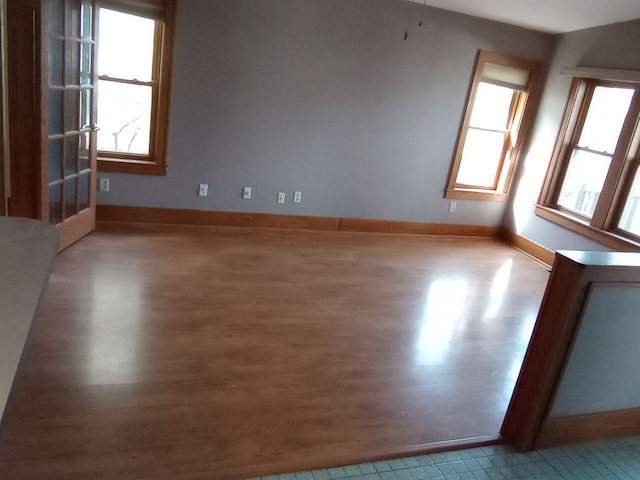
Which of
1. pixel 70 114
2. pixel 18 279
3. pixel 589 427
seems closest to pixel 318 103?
pixel 70 114

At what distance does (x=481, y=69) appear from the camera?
16.7ft

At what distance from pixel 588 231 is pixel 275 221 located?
289cm

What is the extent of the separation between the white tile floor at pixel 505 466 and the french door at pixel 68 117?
2.50 meters

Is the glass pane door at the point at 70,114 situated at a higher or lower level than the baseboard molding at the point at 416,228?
higher

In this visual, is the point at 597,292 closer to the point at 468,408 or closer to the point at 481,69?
the point at 468,408

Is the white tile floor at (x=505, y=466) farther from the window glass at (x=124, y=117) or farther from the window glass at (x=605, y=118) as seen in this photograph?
the window glass at (x=124, y=117)

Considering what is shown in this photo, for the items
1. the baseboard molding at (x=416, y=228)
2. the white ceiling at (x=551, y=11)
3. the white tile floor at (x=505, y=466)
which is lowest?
the white tile floor at (x=505, y=466)

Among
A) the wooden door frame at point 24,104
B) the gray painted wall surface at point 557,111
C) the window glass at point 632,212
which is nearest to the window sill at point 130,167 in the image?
the wooden door frame at point 24,104

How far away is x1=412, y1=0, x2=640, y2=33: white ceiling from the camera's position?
402 centimetres

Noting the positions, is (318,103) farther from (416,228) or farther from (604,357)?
(604,357)

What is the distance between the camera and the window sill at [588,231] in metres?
4.32

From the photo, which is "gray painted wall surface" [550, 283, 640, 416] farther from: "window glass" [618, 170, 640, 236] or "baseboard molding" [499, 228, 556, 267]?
"baseboard molding" [499, 228, 556, 267]

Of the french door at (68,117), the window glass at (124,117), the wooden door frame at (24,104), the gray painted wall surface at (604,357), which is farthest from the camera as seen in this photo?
the window glass at (124,117)

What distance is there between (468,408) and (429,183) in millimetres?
3167
